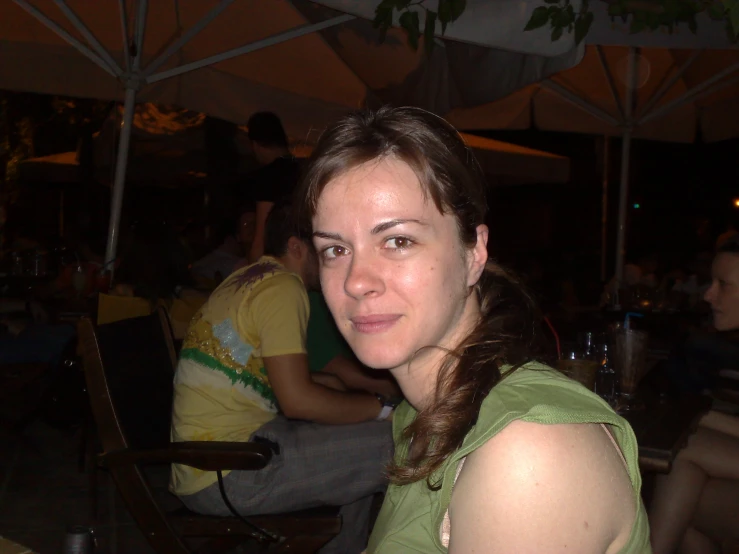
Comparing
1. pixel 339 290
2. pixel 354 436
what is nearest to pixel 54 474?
pixel 354 436

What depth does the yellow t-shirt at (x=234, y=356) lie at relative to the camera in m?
2.72

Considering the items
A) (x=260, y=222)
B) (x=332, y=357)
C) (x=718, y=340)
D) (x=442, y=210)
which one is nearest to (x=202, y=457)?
(x=332, y=357)

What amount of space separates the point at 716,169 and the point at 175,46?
22329 mm

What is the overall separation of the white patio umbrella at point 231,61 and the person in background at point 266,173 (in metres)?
0.82

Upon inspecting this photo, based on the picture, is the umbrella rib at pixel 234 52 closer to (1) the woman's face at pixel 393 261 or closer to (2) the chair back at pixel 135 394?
(2) the chair back at pixel 135 394

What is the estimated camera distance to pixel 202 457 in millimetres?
2369

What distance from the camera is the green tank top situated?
1.11m

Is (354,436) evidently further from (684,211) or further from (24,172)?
(684,211)

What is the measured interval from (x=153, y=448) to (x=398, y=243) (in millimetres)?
1352

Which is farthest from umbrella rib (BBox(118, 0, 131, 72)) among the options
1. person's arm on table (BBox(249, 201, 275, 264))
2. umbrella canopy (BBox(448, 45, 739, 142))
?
umbrella canopy (BBox(448, 45, 739, 142))

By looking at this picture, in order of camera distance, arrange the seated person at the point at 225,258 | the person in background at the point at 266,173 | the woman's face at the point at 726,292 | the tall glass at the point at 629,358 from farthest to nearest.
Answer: the seated person at the point at 225,258 → the person in background at the point at 266,173 → the woman's face at the point at 726,292 → the tall glass at the point at 629,358

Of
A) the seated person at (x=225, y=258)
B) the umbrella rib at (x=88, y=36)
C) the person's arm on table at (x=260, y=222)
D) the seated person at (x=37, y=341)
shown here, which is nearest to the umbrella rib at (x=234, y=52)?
the umbrella rib at (x=88, y=36)

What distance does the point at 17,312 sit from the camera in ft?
18.3

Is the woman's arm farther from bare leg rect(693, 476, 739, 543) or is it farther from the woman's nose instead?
bare leg rect(693, 476, 739, 543)
